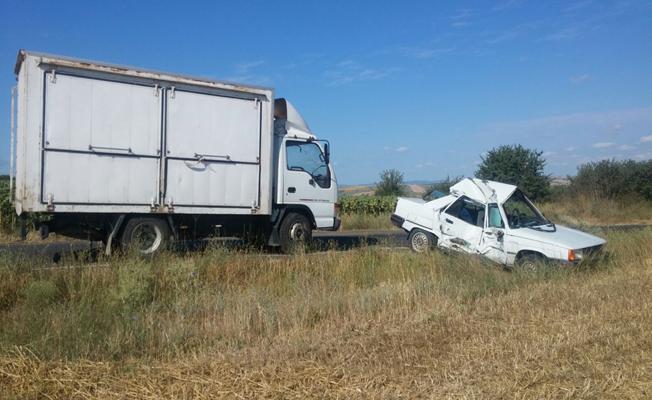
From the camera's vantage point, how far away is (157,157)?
1087 cm

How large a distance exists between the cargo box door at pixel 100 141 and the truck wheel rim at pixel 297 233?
3.29 m

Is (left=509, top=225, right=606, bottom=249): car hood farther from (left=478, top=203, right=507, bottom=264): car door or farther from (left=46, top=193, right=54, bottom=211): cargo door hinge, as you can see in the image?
(left=46, top=193, right=54, bottom=211): cargo door hinge

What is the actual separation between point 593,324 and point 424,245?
19.9 ft

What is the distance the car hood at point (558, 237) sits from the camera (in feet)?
33.2

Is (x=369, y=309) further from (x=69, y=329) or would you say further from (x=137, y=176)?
(x=137, y=176)

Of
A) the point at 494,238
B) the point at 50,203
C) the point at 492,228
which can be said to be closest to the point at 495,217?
the point at 492,228

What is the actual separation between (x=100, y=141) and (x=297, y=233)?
4.70 metres

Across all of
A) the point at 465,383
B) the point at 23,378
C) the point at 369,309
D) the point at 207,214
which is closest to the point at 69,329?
the point at 23,378

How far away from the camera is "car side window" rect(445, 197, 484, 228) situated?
11.4 metres

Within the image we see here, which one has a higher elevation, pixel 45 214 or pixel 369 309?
pixel 45 214

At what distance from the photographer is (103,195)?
1038cm

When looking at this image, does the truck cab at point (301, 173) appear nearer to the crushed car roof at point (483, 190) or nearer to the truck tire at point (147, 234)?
the truck tire at point (147, 234)

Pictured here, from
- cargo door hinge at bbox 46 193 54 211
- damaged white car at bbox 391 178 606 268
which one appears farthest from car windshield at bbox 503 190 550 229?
cargo door hinge at bbox 46 193 54 211

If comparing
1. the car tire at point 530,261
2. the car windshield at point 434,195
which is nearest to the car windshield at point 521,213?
the car tire at point 530,261
